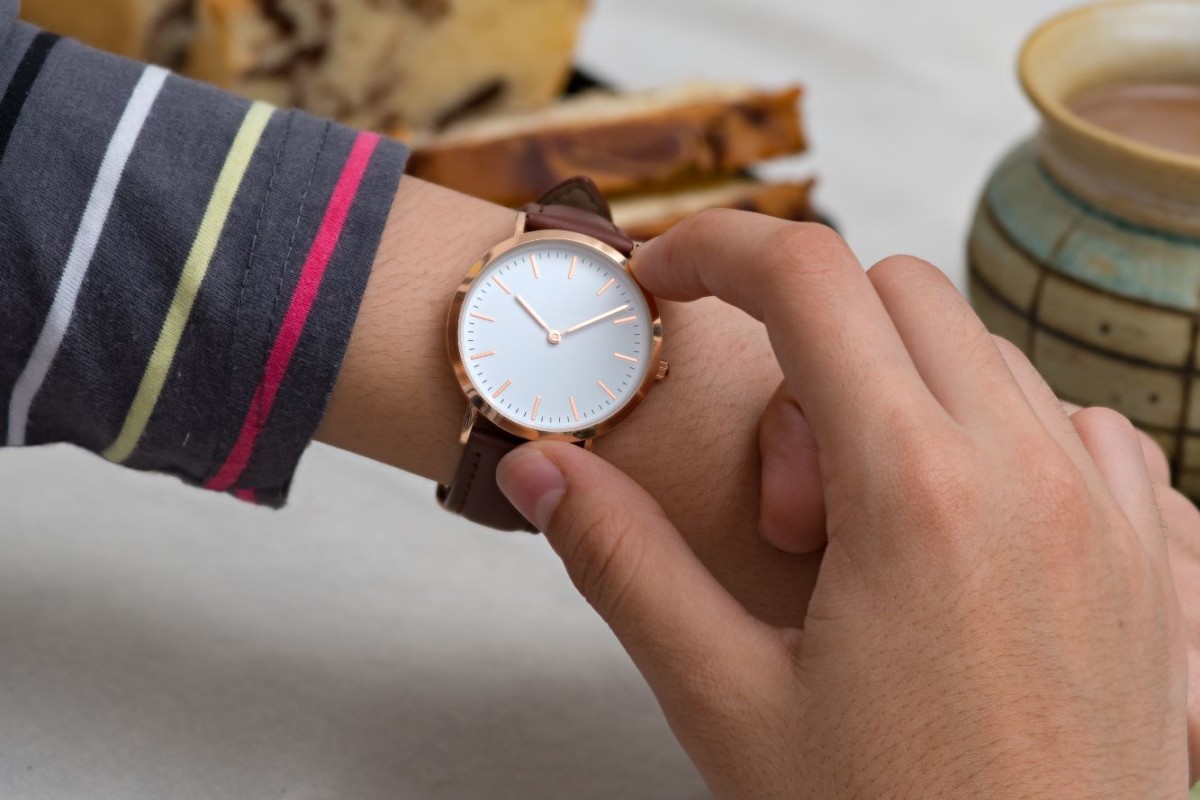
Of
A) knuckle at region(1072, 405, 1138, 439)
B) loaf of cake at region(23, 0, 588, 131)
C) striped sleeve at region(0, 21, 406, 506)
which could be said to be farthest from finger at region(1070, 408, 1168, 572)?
loaf of cake at region(23, 0, 588, 131)

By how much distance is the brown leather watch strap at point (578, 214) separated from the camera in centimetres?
63

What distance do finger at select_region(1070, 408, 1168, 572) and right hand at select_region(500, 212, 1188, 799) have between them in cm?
4

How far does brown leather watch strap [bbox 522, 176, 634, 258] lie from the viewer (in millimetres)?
627

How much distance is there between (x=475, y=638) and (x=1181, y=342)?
1.42ft

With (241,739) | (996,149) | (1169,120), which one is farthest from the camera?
(996,149)

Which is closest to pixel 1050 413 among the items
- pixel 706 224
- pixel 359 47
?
pixel 706 224

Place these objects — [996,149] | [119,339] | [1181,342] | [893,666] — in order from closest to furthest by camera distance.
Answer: [893,666] < [119,339] < [1181,342] < [996,149]

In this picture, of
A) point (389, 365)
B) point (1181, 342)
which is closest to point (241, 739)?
point (389, 365)

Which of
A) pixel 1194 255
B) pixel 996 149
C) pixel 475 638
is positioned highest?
pixel 1194 255

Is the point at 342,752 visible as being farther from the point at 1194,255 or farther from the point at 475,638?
the point at 1194,255

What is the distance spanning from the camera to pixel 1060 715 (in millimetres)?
480

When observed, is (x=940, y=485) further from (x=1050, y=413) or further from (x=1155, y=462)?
(x=1155, y=462)

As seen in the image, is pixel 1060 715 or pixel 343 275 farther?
pixel 343 275

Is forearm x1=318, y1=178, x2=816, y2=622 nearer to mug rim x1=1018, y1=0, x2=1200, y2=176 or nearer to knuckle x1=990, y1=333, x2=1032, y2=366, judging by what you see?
knuckle x1=990, y1=333, x2=1032, y2=366
